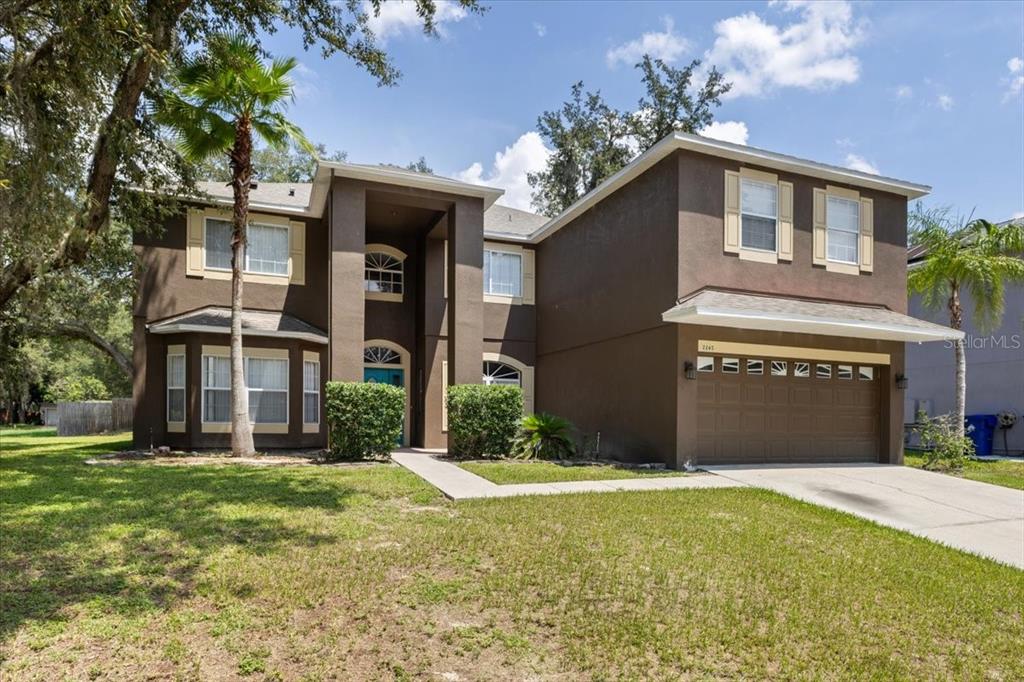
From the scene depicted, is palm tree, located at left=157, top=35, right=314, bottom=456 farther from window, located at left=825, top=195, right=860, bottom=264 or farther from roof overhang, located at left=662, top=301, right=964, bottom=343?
window, located at left=825, top=195, right=860, bottom=264

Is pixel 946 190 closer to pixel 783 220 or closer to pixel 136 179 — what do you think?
pixel 783 220

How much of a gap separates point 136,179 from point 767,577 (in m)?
12.3

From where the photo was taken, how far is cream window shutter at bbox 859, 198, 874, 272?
545 inches

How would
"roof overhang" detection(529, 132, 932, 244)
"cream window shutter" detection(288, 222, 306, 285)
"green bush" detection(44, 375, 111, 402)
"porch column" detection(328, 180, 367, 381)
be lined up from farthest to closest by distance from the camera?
"green bush" detection(44, 375, 111, 402) → "cream window shutter" detection(288, 222, 306, 285) → "porch column" detection(328, 180, 367, 381) → "roof overhang" detection(529, 132, 932, 244)

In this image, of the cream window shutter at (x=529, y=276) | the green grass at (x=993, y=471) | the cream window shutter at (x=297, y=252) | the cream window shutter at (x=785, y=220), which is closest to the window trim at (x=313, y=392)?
the cream window shutter at (x=297, y=252)

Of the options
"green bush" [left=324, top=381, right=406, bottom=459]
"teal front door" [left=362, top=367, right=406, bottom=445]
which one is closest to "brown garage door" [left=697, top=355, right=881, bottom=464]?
"green bush" [left=324, top=381, right=406, bottom=459]

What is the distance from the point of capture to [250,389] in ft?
49.1

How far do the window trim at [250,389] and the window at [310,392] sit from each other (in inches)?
15.0

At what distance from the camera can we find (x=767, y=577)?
561 cm

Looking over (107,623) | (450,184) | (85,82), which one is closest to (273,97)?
(450,184)

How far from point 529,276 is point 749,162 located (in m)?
7.45

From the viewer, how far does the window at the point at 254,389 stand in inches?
580

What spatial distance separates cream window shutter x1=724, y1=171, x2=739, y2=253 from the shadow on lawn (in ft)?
28.7

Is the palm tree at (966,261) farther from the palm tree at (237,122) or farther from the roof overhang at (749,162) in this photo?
the palm tree at (237,122)
